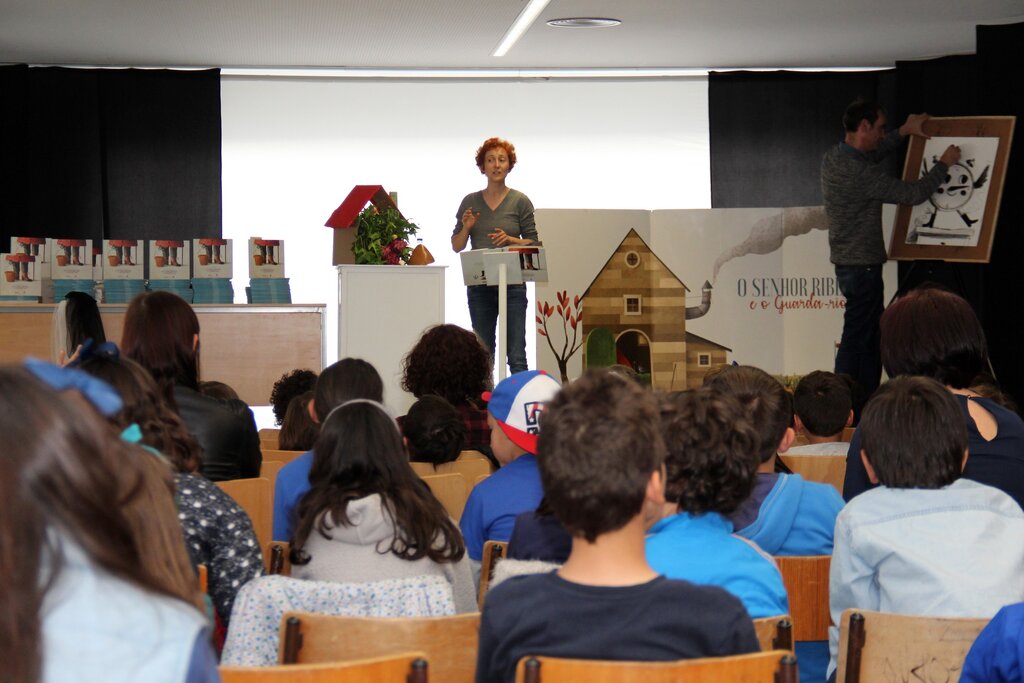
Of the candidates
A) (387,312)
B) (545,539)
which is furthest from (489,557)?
(387,312)

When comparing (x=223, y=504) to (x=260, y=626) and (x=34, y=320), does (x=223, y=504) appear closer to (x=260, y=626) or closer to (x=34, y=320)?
(x=260, y=626)

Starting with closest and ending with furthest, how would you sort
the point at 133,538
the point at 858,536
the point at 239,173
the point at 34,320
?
the point at 133,538
the point at 858,536
the point at 34,320
the point at 239,173

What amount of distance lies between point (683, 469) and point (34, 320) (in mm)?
5696

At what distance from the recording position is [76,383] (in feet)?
3.50

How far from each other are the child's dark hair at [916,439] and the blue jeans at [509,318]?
4.48 m

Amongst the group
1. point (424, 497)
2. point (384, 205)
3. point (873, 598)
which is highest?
point (384, 205)

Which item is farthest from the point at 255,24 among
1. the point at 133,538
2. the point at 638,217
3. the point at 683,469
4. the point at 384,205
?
the point at 133,538

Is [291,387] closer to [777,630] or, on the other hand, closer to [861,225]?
[777,630]

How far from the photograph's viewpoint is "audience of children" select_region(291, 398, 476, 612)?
2322 mm

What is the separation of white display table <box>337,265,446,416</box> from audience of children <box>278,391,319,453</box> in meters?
2.40

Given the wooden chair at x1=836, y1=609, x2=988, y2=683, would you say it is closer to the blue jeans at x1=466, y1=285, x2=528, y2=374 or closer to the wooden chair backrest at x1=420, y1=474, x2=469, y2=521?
the wooden chair backrest at x1=420, y1=474, x2=469, y2=521

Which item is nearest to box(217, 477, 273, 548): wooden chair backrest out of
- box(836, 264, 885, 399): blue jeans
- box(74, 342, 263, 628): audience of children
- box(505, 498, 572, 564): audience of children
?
box(74, 342, 263, 628): audience of children

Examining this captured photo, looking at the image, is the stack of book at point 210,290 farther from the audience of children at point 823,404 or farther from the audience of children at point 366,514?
the audience of children at point 366,514

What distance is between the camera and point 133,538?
108cm
